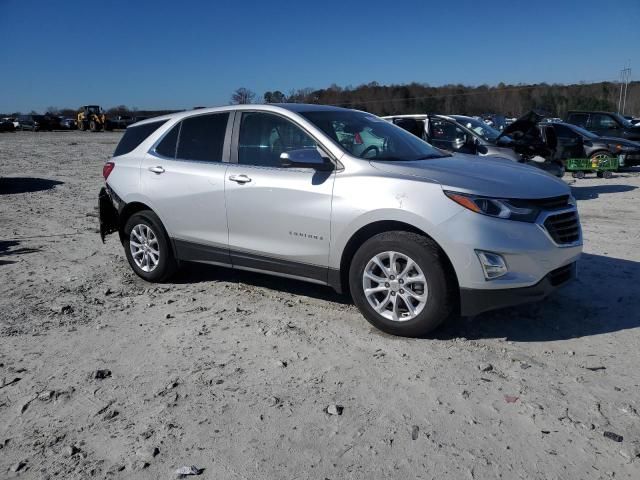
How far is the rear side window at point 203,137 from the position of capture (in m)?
5.20

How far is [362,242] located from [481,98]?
61.0 m

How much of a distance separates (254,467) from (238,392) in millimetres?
784

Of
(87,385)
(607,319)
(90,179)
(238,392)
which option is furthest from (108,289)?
(90,179)

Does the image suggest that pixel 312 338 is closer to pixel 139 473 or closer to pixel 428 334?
pixel 428 334

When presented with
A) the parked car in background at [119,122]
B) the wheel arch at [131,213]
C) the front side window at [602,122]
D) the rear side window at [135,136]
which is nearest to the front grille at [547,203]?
the wheel arch at [131,213]

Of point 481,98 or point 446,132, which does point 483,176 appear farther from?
point 481,98

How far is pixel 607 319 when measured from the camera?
14.7 ft

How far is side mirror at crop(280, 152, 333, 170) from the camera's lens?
4.32 metres

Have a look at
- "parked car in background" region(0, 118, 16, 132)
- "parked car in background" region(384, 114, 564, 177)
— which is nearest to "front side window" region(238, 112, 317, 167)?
"parked car in background" region(384, 114, 564, 177)

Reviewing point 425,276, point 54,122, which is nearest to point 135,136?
point 425,276

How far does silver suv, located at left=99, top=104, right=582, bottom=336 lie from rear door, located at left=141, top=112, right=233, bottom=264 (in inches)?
0.5

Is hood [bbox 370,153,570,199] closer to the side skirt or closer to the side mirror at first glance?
the side mirror

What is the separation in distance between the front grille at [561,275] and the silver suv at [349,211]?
0.05 ft

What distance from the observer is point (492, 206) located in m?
3.85
